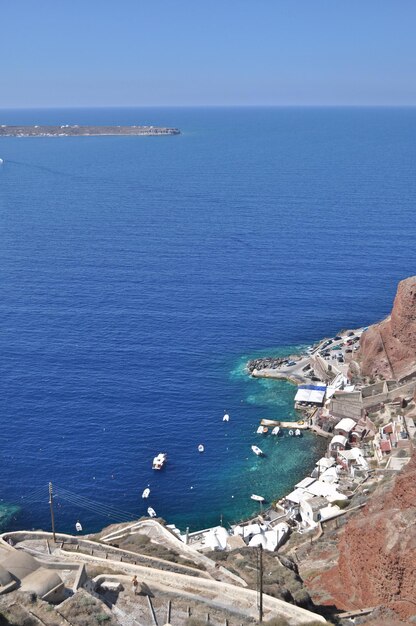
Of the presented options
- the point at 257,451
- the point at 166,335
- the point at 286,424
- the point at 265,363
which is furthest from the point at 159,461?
the point at 166,335

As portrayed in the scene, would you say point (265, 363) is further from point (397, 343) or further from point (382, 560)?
point (382, 560)

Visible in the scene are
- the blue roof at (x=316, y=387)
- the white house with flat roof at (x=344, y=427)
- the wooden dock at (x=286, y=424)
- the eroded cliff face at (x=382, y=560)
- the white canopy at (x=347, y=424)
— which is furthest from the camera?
the blue roof at (x=316, y=387)

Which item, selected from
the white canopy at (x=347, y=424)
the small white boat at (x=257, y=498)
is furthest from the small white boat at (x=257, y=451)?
the white canopy at (x=347, y=424)

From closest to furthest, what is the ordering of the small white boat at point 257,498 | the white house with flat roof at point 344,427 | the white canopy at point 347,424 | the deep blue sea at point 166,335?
the small white boat at point 257,498 < the deep blue sea at point 166,335 < the white house with flat roof at point 344,427 < the white canopy at point 347,424

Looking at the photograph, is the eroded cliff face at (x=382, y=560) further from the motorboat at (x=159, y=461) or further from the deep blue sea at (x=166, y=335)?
the motorboat at (x=159, y=461)

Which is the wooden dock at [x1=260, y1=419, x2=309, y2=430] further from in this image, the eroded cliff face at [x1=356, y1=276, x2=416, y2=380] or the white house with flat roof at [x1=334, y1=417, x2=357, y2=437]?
the eroded cliff face at [x1=356, y1=276, x2=416, y2=380]

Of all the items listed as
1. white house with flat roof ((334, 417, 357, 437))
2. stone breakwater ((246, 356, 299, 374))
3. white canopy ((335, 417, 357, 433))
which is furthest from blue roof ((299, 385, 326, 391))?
white house with flat roof ((334, 417, 357, 437))

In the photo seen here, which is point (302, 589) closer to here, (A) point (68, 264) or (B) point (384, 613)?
(B) point (384, 613)
